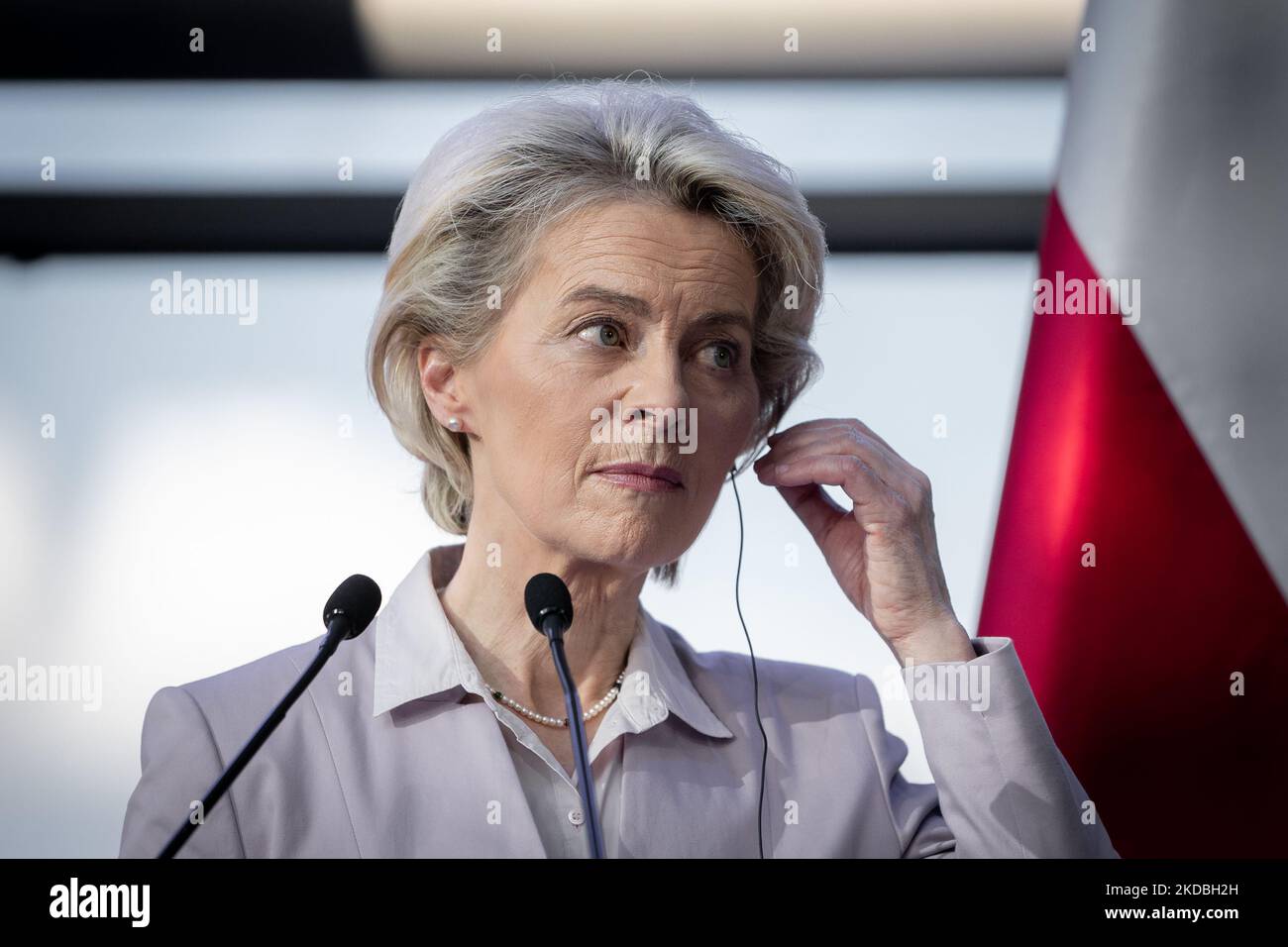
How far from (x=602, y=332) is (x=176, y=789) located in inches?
30.8

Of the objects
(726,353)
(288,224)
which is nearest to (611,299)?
(726,353)

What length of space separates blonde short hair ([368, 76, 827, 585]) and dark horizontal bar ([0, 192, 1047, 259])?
430mm

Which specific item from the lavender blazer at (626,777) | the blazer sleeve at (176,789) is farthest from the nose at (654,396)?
the blazer sleeve at (176,789)

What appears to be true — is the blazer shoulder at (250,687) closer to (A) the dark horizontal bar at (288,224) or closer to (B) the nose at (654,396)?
(B) the nose at (654,396)

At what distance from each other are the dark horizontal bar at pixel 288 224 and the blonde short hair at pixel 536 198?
43 centimetres

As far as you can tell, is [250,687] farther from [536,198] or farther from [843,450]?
[843,450]

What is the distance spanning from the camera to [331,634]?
1.23 metres

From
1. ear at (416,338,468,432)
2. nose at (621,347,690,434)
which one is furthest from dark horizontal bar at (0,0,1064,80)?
nose at (621,347,690,434)

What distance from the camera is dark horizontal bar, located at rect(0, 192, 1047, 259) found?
2008mm

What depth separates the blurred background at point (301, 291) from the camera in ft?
6.28

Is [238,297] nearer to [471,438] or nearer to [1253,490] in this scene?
[471,438]

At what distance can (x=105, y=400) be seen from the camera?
1992mm

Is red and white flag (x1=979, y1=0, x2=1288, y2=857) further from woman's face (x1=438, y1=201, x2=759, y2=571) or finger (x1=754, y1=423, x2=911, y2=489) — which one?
woman's face (x1=438, y1=201, x2=759, y2=571)
